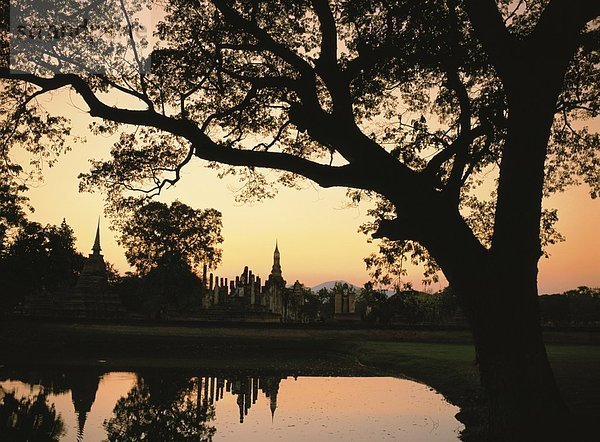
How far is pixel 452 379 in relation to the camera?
59.7 feet

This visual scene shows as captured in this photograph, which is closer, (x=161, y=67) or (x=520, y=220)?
(x=520, y=220)

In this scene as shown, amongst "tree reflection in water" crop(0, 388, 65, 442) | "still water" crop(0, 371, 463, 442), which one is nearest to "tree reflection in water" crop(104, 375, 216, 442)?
"still water" crop(0, 371, 463, 442)

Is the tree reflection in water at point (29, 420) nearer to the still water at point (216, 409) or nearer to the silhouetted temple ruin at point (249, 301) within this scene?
the still water at point (216, 409)

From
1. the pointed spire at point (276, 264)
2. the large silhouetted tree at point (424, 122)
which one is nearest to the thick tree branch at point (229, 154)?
the large silhouetted tree at point (424, 122)

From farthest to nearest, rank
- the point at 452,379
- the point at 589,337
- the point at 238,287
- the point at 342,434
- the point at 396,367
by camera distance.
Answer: the point at 238,287 → the point at 589,337 → the point at 396,367 → the point at 452,379 → the point at 342,434

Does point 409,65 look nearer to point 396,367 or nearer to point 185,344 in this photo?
point 396,367

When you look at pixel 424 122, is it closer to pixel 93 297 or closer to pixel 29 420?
pixel 29 420

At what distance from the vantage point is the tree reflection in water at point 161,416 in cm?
1042

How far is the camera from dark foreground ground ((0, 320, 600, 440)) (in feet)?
56.9

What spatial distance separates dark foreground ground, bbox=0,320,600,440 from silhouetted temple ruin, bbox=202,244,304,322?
44.4 ft

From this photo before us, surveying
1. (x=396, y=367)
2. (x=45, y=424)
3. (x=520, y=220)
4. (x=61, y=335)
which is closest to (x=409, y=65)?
(x=520, y=220)

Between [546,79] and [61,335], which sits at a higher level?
[546,79]

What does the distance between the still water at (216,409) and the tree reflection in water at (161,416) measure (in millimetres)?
20

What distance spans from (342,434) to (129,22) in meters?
10.1
